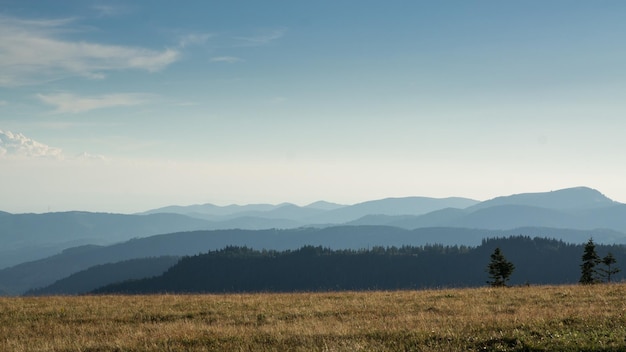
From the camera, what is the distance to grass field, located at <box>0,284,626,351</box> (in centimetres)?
1334

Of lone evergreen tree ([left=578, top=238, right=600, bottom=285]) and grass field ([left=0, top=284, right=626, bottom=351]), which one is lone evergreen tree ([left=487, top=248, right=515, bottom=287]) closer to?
lone evergreen tree ([left=578, top=238, right=600, bottom=285])

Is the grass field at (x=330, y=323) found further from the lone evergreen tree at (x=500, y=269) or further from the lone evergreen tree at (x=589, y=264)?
the lone evergreen tree at (x=589, y=264)

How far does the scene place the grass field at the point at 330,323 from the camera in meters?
13.3

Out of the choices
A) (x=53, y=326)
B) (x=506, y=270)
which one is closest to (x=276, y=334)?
(x=53, y=326)

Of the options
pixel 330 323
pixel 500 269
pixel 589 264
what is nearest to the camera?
pixel 330 323

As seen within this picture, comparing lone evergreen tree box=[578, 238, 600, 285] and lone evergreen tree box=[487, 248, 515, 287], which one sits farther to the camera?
lone evergreen tree box=[487, 248, 515, 287]

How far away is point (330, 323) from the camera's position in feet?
56.0

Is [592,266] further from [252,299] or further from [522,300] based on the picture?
[252,299]

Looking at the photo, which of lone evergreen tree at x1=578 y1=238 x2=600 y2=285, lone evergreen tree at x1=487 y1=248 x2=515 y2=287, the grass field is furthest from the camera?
lone evergreen tree at x1=487 y1=248 x2=515 y2=287

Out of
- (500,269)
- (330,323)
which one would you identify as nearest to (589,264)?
(500,269)

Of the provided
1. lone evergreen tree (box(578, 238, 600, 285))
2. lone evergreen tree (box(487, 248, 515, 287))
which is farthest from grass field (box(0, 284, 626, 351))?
Answer: lone evergreen tree (box(578, 238, 600, 285))

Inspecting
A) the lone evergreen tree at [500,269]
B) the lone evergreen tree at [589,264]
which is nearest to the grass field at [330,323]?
the lone evergreen tree at [500,269]

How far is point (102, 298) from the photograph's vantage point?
26.3 m

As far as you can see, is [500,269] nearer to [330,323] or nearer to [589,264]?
[589,264]
